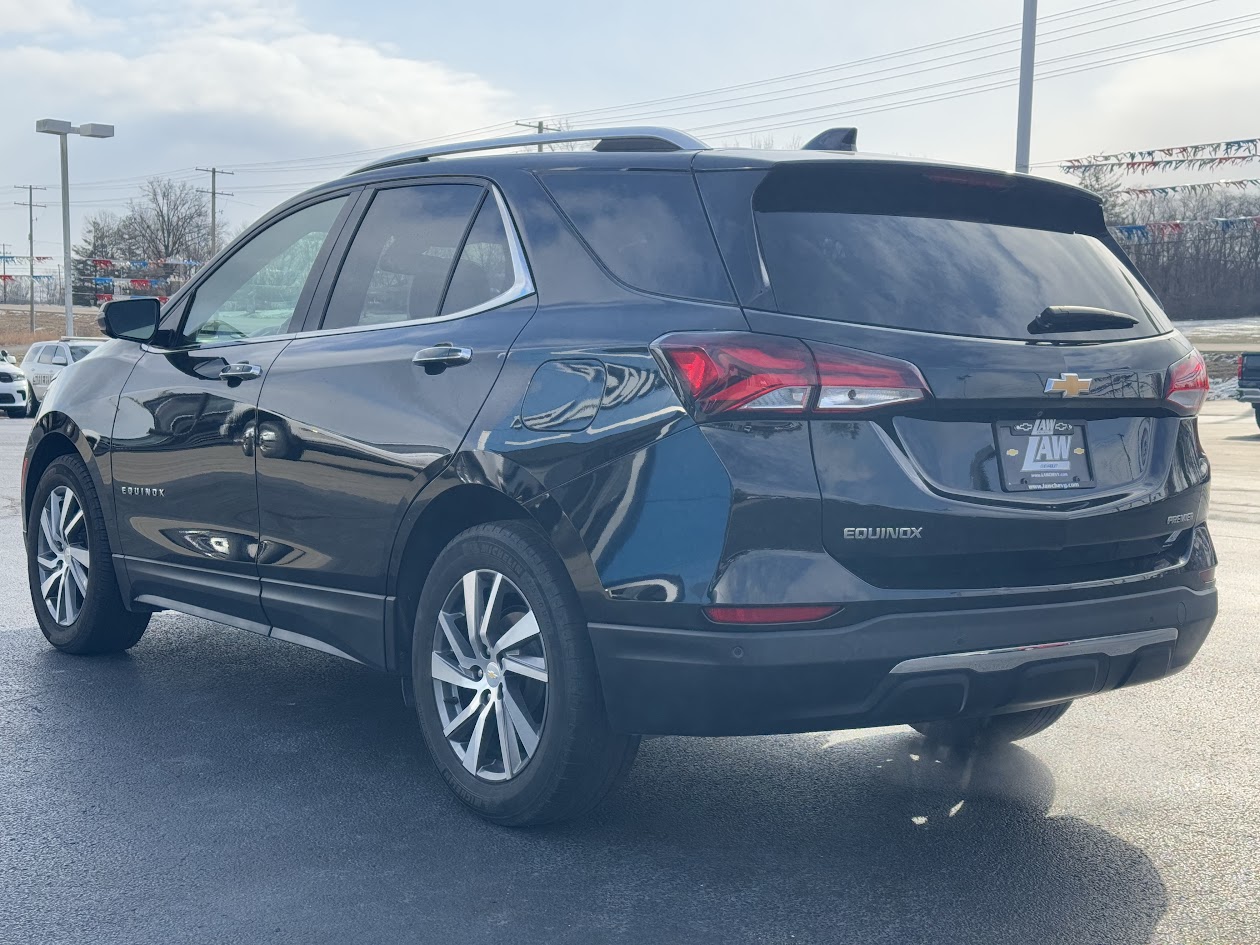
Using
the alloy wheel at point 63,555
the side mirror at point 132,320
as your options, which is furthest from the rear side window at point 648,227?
the alloy wheel at point 63,555

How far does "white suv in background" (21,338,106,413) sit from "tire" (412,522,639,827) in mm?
26785

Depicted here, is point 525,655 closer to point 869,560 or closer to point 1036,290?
point 869,560

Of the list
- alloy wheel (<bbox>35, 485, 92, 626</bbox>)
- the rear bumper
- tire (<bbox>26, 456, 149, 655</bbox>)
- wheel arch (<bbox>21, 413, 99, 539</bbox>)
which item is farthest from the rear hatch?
alloy wheel (<bbox>35, 485, 92, 626</bbox>)

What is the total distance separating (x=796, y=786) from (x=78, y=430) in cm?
334

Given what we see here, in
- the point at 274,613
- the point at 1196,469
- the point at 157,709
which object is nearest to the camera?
the point at 1196,469

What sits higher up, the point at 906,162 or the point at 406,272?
the point at 906,162

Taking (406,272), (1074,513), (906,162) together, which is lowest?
(1074,513)

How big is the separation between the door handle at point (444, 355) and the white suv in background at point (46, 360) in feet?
87.3

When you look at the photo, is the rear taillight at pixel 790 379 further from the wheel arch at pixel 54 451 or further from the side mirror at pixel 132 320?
the wheel arch at pixel 54 451

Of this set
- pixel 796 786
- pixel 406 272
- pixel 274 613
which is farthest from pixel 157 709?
pixel 796 786

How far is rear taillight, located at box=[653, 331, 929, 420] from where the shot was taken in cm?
322

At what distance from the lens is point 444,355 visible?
3.97 m

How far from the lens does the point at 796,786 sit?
4238 millimetres

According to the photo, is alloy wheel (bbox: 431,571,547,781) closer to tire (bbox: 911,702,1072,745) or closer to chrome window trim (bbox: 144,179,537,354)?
chrome window trim (bbox: 144,179,537,354)
